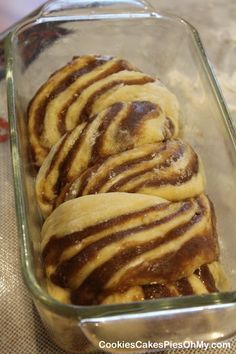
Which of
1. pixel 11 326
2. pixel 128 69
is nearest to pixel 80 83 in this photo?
pixel 128 69

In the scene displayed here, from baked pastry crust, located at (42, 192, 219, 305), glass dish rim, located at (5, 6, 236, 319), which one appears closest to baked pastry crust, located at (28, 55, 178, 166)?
glass dish rim, located at (5, 6, 236, 319)

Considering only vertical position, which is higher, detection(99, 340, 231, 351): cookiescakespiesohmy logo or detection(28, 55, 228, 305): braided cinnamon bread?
detection(28, 55, 228, 305): braided cinnamon bread

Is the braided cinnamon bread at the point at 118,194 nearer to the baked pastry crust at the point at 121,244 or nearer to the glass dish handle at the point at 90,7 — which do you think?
the baked pastry crust at the point at 121,244

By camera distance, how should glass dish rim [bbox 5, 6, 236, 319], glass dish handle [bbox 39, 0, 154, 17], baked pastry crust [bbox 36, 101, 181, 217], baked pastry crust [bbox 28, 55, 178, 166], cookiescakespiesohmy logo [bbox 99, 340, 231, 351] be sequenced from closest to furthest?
glass dish rim [bbox 5, 6, 236, 319] < cookiescakespiesohmy logo [bbox 99, 340, 231, 351] < baked pastry crust [bbox 36, 101, 181, 217] < baked pastry crust [bbox 28, 55, 178, 166] < glass dish handle [bbox 39, 0, 154, 17]

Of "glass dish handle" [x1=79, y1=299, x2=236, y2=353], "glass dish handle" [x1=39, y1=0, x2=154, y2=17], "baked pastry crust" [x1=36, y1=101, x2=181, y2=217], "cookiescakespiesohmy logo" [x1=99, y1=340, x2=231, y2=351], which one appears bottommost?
"cookiescakespiesohmy logo" [x1=99, y1=340, x2=231, y2=351]

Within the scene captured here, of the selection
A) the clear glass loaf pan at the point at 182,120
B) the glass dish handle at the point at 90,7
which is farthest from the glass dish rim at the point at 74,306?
the glass dish handle at the point at 90,7

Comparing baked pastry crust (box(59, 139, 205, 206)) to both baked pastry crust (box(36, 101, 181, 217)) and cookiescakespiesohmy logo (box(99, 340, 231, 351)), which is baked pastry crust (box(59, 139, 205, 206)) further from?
cookiescakespiesohmy logo (box(99, 340, 231, 351))

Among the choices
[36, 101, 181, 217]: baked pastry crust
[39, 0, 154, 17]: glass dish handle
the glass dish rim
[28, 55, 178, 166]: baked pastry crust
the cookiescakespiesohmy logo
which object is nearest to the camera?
the glass dish rim

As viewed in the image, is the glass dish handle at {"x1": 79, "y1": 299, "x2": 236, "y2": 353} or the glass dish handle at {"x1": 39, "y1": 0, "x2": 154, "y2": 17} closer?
the glass dish handle at {"x1": 79, "y1": 299, "x2": 236, "y2": 353}

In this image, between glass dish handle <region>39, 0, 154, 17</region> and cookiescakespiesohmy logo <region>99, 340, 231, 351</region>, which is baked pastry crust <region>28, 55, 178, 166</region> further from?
cookiescakespiesohmy logo <region>99, 340, 231, 351</region>
